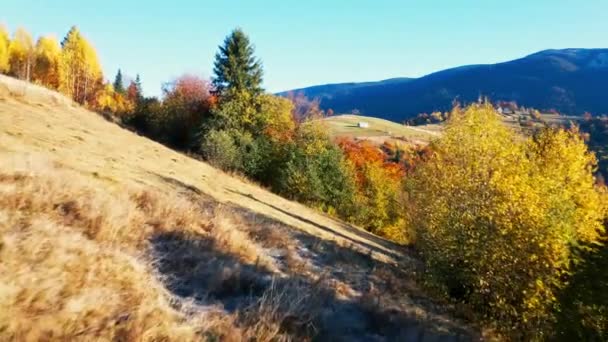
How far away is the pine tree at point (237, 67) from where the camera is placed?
53250mm

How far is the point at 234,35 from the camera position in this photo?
53719 millimetres

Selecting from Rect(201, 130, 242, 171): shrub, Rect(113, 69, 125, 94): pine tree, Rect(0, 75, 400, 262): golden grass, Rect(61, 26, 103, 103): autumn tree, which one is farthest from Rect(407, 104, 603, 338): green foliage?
Rect(113, 69, 125, 94): pine tree

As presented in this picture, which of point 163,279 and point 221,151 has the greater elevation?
point 221,151

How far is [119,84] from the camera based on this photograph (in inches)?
5217

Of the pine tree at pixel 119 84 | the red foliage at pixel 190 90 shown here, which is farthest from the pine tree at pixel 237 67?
the pine tree at pixel 119 84

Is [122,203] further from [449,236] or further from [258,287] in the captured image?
[449,236]

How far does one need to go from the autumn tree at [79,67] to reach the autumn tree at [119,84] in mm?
31133

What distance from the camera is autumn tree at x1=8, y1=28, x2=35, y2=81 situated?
85.8 meters

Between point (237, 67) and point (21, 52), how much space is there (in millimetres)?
62848

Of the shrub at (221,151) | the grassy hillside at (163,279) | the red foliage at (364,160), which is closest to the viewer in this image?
the grassy hillside at (163,279)

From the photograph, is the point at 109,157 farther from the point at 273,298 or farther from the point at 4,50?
the point at 4,50

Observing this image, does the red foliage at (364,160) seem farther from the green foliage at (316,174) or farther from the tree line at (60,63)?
the tree line at (60,63)

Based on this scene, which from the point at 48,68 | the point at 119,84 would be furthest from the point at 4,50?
the point at 119,84

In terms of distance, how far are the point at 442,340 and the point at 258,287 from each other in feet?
12.0
